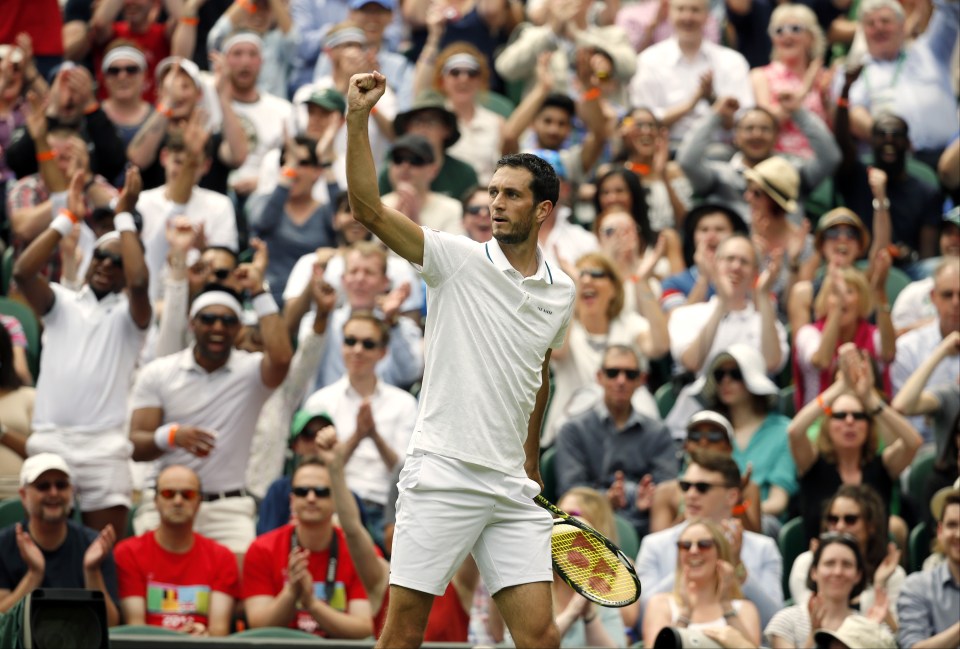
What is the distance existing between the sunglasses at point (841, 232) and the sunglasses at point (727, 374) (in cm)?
152

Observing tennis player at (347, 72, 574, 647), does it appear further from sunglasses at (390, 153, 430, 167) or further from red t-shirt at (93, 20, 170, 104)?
red t-shirt at (93, 20, 170, 104)

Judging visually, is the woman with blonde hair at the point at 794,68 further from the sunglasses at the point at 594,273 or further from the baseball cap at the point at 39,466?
the baseball cap at the point at 39,466

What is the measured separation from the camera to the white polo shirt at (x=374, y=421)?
9.35 metres

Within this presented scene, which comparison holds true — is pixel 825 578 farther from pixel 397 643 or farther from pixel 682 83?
pixel 682 83

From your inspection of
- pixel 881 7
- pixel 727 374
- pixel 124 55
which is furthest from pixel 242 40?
pixel 727 374

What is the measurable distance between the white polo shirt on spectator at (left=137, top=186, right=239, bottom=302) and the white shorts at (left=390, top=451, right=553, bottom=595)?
5.39 m

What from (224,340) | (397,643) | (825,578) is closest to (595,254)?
(224,340)

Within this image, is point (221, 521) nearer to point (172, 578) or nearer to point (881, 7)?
point (172, 578)

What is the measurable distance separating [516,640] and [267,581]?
2971mm

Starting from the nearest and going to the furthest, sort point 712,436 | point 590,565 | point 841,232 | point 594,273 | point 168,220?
1. point 590,565
2. point 712,436
3. point 594,273
4. point 841,232
5. point 168,220

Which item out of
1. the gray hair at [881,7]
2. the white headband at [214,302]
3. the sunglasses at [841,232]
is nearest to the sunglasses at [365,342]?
the white headband at [214,302]

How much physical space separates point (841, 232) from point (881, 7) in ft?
8.84

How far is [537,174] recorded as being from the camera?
5863mm

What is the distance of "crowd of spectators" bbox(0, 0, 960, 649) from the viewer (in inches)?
332
